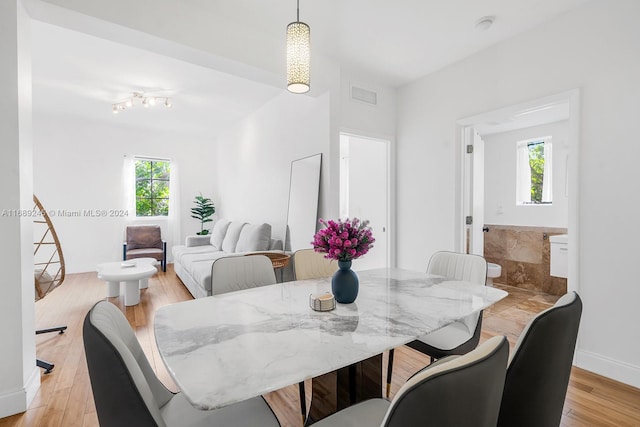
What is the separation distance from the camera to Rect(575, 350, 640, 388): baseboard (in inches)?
81.3

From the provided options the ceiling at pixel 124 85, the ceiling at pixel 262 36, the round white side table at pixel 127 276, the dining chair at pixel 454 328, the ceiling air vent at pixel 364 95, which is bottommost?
the round white side table at pixel 127 276

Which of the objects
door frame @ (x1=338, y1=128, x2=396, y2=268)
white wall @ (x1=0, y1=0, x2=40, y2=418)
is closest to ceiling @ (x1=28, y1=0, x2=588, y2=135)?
white wall @ (x1=0, y1=0, x2=40, y2=418)

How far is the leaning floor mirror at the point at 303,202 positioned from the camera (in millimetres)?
3444

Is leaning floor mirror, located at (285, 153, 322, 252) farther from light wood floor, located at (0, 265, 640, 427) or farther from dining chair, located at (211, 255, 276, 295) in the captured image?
light wood floor, located at (0, 265, 640, 427)

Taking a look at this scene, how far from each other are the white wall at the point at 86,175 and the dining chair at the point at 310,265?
5.05 m

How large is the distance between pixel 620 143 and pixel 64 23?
391cm

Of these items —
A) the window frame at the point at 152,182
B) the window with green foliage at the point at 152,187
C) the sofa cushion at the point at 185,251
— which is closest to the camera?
the sofa cushion at the point at 185,251

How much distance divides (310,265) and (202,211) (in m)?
4.93

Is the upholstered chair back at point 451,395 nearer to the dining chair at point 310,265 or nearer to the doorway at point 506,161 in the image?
the dining chair at point 310,265

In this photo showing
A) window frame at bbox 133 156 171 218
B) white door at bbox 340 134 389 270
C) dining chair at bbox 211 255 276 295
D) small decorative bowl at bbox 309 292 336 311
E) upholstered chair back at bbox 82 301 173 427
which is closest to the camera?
upholstered chair back at bbox 82 301 173 427

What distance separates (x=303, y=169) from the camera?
3.68 metres

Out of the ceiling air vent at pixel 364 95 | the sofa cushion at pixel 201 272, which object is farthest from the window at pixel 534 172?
the sofa cushion at pixel 201 272

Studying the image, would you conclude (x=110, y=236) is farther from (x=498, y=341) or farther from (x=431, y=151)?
(x=498, y=341)

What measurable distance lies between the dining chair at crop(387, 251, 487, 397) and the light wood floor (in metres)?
0.52
